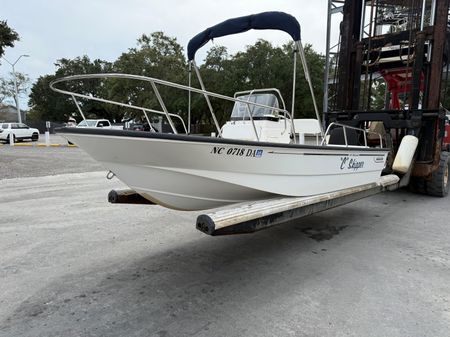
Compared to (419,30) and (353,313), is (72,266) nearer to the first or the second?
(353,313)

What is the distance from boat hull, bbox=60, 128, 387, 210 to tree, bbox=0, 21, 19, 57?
17.1 metres

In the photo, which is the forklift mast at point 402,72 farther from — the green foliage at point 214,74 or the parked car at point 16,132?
the parked car at point 16,132

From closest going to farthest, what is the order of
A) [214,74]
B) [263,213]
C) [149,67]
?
[263,213]
[214,74]
[149,67]

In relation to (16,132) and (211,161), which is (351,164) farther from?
(16,132)

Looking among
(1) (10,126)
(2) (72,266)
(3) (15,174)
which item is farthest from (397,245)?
(1) (10,126)

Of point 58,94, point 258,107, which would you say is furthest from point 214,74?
point 58,94

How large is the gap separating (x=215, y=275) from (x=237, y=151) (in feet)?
3.87

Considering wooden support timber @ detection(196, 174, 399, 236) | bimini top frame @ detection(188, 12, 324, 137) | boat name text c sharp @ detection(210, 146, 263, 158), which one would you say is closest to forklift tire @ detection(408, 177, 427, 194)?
wooden support timber @ detection(196, 174, 399, 236)

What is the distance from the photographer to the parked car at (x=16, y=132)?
23.3 metres

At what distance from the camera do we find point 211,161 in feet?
10.2

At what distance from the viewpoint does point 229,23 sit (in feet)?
13.2

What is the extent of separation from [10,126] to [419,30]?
2451 cm

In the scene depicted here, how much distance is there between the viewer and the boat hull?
2.81m

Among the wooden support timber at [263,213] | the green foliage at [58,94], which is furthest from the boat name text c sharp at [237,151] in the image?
the green foliage at [58,94]
